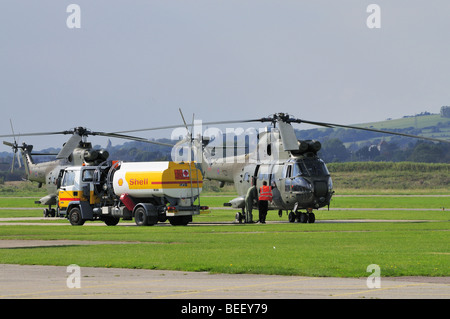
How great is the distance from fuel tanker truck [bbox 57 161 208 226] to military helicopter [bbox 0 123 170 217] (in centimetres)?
118

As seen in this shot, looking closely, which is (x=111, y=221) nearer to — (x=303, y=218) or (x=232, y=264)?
(x=303, y=218)

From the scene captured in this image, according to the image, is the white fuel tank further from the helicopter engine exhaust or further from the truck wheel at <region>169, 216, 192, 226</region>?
the helicopter engine exhaust

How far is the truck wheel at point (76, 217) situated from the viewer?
51.6 meters

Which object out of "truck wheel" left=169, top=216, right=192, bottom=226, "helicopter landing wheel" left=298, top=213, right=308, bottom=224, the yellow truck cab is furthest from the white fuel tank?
"helicopter landing wheel" left=298, top=213, right=308, bottom=224

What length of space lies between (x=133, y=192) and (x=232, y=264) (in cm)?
2637

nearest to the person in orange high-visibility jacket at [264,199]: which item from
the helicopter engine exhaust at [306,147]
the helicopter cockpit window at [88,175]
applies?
the helicopter engine exhaust at [306,147]

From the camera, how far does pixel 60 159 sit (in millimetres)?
66562

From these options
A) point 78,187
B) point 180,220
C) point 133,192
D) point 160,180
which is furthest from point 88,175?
point 180,220

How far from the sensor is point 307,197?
48.8 m

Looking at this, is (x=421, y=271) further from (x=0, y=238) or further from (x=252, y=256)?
(x=0, y=238)

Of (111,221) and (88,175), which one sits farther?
(88,175)

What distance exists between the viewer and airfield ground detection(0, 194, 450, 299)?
18078 mm

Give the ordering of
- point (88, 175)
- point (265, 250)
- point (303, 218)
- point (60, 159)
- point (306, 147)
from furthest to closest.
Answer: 1. point (60, 159)
2. point (88, 175)
3. point (303, 218)
4. point (306, 147)
5. point (265, 250)
